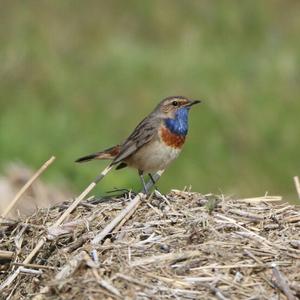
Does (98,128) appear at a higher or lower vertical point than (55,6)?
lower

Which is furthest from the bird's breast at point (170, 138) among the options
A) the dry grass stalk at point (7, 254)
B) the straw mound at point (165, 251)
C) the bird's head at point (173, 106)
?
the dry grass stalk at point (7, 254)

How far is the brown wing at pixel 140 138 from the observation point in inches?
379

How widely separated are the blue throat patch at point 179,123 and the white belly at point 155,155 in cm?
18

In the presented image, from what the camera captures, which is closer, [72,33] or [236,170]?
[236,170]

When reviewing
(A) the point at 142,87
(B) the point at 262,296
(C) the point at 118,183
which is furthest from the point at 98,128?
(B) the point at 262,296

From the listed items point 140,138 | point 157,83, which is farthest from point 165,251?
point 157,83

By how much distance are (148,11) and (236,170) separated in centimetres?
619

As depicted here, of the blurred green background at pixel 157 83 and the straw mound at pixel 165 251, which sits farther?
the blurred green background at pixel 157 83

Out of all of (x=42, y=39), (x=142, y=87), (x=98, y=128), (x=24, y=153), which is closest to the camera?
(x=24, y=153)

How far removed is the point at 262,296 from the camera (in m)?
6.77

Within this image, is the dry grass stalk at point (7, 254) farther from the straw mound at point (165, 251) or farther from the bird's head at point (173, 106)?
the bird's head at point (173, 106)

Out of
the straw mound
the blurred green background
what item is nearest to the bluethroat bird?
the straw mound

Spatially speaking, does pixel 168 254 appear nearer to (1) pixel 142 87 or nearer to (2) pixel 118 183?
(2) pixel 118 183

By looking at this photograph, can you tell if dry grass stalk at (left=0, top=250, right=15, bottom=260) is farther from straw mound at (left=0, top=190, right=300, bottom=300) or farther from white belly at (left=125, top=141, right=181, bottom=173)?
white belly at (left=125, top=141, right=181, bottom=173)
